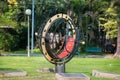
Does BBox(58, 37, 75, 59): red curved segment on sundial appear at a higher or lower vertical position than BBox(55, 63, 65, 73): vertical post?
higher

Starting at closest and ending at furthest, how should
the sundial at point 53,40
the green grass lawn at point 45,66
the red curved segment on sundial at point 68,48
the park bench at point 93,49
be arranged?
the green grass lawn at point 45,66 → the sundial at point 53,40 → the red curved segment on sundial at point 68,48 → the park bench at point 93,49

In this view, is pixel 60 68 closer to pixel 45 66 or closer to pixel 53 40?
pixel 53 40

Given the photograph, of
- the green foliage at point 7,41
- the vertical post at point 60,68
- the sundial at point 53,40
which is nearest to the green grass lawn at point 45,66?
the vertical post at point 60,68

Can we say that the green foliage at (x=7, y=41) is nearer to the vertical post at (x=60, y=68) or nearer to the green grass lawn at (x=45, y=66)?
the green grass lawn at (x=45, y=66)

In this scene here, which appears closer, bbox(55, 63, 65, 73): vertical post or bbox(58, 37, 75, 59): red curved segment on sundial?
bbox(55, 63, 65, 73): vertical post

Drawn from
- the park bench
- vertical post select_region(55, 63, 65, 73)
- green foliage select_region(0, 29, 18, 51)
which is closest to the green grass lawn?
vertical post select_region(55, 63, 65, 73)

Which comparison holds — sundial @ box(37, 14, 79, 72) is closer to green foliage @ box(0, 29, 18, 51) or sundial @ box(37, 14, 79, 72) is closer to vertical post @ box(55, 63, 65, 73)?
vertical post @ box(55, 63, 65, 73)

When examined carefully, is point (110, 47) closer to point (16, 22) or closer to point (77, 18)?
point (77, 18)

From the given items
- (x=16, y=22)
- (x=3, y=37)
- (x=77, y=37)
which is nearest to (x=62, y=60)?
(x=77, y=37)

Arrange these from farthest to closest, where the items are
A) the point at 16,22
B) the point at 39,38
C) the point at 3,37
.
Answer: the point at 16,22, the point at 3,37, the point at 39,38

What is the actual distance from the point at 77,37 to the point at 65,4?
23.9 m

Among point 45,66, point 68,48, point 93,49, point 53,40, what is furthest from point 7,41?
point 68,48

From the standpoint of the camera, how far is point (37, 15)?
134 feet

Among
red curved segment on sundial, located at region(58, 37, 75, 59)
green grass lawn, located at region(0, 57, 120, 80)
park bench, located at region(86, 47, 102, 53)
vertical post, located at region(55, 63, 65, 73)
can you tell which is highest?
red curved segment on sundial, located at region(58, 37, 75, 59)
